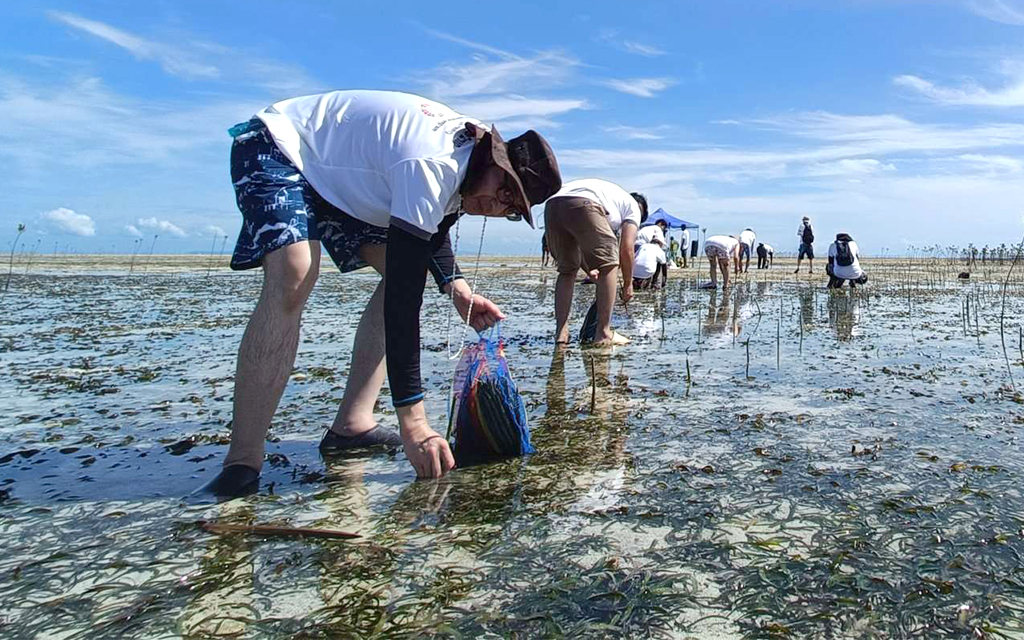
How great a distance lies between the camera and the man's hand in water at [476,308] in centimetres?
338

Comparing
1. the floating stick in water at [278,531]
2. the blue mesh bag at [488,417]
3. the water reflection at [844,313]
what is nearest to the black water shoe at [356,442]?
the blue mesh bag at [488,417]

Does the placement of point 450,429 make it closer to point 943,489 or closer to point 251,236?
point 251,236

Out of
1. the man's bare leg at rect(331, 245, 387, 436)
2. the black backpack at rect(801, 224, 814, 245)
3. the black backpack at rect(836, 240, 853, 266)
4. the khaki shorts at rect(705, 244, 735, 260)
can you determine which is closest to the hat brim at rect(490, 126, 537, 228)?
the man's bare leg at rect(331, 245, 387, 436)

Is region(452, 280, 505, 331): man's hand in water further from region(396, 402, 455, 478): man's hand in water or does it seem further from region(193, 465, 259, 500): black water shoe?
region(193, 465, 259, 500): black water shoe

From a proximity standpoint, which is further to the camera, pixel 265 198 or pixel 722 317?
pixel 722 317

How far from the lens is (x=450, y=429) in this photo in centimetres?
340

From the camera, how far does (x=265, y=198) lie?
2729 millimetres

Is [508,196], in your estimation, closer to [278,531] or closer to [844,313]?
[278,531]

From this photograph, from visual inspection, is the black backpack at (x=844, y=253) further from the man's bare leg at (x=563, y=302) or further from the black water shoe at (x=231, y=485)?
the black water shoe at (x=231, y=485)

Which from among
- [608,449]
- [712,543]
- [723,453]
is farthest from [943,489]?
[608,449]

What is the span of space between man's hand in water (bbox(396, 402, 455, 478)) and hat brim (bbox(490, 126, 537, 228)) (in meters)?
0.83

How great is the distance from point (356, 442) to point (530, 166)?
1.53 m

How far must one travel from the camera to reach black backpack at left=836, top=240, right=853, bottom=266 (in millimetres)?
15195

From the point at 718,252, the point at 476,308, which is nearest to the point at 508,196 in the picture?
the point at 476,308
